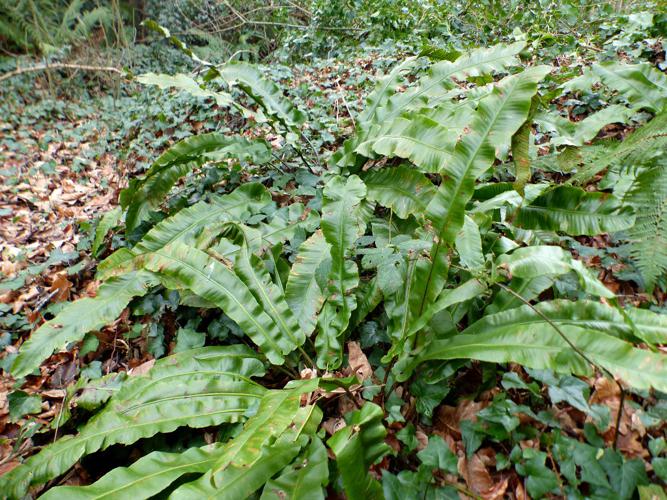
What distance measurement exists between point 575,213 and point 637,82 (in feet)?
3.06

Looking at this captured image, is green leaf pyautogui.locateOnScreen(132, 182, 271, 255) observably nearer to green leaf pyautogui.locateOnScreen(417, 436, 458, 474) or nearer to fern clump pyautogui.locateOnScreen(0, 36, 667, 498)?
fern clump pyautogui.locateOnScreen(0, 36, 667, 498)

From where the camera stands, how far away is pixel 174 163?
113 inches

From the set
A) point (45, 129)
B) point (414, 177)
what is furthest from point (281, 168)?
point (45, 129)

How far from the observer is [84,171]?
4852 mm

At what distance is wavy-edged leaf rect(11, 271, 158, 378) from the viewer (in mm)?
1995

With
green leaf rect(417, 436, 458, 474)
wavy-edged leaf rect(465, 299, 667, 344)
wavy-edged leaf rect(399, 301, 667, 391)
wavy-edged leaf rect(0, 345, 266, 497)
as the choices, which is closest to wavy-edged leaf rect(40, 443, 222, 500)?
wavy-edged leaf rect(0, 345, 266, 497)

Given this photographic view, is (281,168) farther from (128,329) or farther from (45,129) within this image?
(45,129)

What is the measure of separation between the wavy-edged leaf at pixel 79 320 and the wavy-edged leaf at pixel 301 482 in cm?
132

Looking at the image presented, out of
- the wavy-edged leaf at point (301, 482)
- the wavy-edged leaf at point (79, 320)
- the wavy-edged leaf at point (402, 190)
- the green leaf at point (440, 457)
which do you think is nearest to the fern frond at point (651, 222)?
the wavy-edged leaf at point (402, 190)

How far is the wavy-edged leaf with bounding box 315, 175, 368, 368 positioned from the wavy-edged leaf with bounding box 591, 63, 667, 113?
5.09 ft

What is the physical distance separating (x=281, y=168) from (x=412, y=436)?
2493 mm

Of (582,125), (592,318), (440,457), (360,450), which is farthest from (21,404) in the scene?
(582,125)

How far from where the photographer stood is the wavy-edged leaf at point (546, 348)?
1150 mm

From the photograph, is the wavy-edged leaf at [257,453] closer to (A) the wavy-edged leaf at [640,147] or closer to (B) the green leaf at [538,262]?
(B) the green leaf at [538,262]
